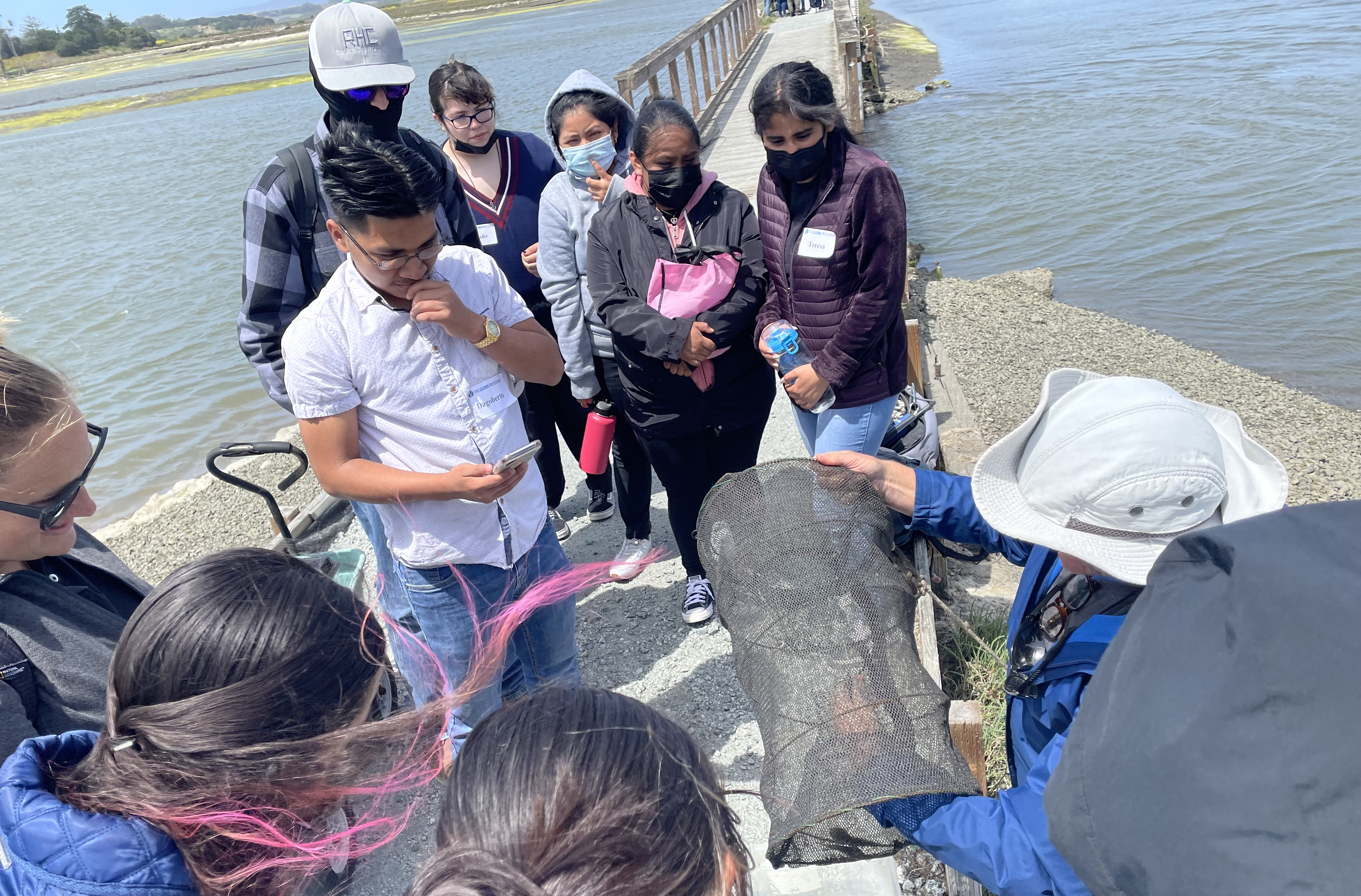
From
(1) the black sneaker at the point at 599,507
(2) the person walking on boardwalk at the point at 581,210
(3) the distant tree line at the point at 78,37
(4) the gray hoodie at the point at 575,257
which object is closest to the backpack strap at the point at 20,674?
(2) the person walking on boardwalk at the point at 581,210

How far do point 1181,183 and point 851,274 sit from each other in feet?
38.6

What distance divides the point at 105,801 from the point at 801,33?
72.6ft

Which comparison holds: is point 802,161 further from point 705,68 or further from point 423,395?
point 705,68

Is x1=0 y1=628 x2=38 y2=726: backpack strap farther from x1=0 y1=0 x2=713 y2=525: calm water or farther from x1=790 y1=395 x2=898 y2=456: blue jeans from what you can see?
x1=790 y1=395 x2=898 y2=456: blue jeans

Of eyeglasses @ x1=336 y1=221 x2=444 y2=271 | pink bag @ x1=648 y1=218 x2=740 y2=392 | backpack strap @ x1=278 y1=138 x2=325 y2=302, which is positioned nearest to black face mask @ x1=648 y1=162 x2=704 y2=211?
pink bag @ x1=648 y1=218 x2=740 y2=392

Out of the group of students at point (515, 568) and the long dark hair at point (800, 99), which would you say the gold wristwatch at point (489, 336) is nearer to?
the group of students at point (515, 568)

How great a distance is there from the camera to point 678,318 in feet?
9.89

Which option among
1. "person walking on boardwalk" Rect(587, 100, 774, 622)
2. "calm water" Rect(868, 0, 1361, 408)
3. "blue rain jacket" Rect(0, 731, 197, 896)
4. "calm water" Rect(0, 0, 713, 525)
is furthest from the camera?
"calm water" Rect(868, 0, 1361, 408)

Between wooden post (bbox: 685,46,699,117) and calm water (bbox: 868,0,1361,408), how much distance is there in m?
3.39

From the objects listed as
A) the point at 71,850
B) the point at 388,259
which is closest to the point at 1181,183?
the point at 388,259

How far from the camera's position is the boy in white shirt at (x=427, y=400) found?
1.98 metres

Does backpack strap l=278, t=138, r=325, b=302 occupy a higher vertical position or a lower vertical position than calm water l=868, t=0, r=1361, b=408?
higher

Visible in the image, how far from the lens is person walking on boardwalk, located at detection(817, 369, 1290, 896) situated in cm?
144

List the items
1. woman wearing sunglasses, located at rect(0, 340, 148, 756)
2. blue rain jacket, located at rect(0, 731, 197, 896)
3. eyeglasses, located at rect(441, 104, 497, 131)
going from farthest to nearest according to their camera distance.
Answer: eyeglasses, located at rect(441, 104, 497, 131), woman wearing sunglasses, located at rect(0, 340, 148, 756), blue rain jacket, located at rect(0, 731, 197, 896)
